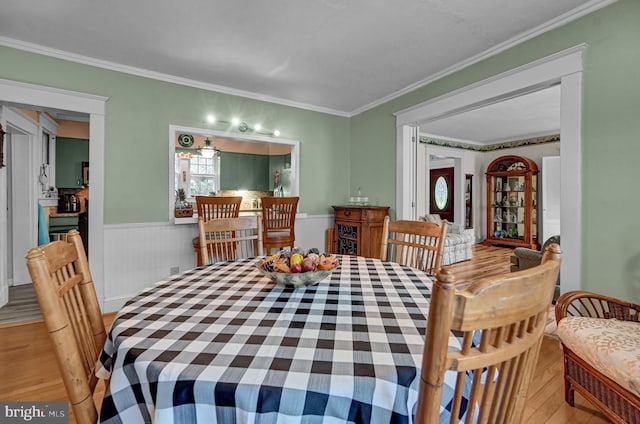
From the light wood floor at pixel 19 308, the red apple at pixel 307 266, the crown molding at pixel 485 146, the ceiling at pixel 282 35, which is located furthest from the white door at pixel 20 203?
the crown molding at pixel 485 146

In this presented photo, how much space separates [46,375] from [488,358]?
2.60m

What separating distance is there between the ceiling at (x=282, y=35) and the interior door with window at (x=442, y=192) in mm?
4967

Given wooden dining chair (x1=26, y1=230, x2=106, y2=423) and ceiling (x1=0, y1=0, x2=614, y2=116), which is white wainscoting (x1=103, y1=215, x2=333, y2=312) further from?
wooden dining chair (x1=26, y1=230, x2=106, y2=423)

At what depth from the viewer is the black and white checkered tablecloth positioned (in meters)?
0.65

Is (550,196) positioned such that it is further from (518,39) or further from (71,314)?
(71,314)

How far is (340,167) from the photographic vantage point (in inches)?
179

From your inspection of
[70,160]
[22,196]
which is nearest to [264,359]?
[22,196]

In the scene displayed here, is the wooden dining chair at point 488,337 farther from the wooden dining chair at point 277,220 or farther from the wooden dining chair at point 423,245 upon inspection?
the wooden dining chair at point 277,220

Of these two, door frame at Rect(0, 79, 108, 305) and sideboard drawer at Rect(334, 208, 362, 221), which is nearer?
door frame at Rect(0, 79, 108, 305)

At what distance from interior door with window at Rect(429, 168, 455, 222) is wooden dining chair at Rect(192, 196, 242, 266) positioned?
6.11 metres

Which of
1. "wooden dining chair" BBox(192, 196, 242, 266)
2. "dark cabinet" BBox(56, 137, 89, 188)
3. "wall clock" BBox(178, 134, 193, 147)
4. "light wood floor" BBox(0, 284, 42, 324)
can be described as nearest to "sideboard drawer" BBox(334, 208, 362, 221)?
"wooden dining chair" BBox(192, 196, 242, 266)

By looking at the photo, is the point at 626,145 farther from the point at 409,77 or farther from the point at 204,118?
the point at 204,118

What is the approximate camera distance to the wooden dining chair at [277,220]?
10.7ft

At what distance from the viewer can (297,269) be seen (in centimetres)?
120
